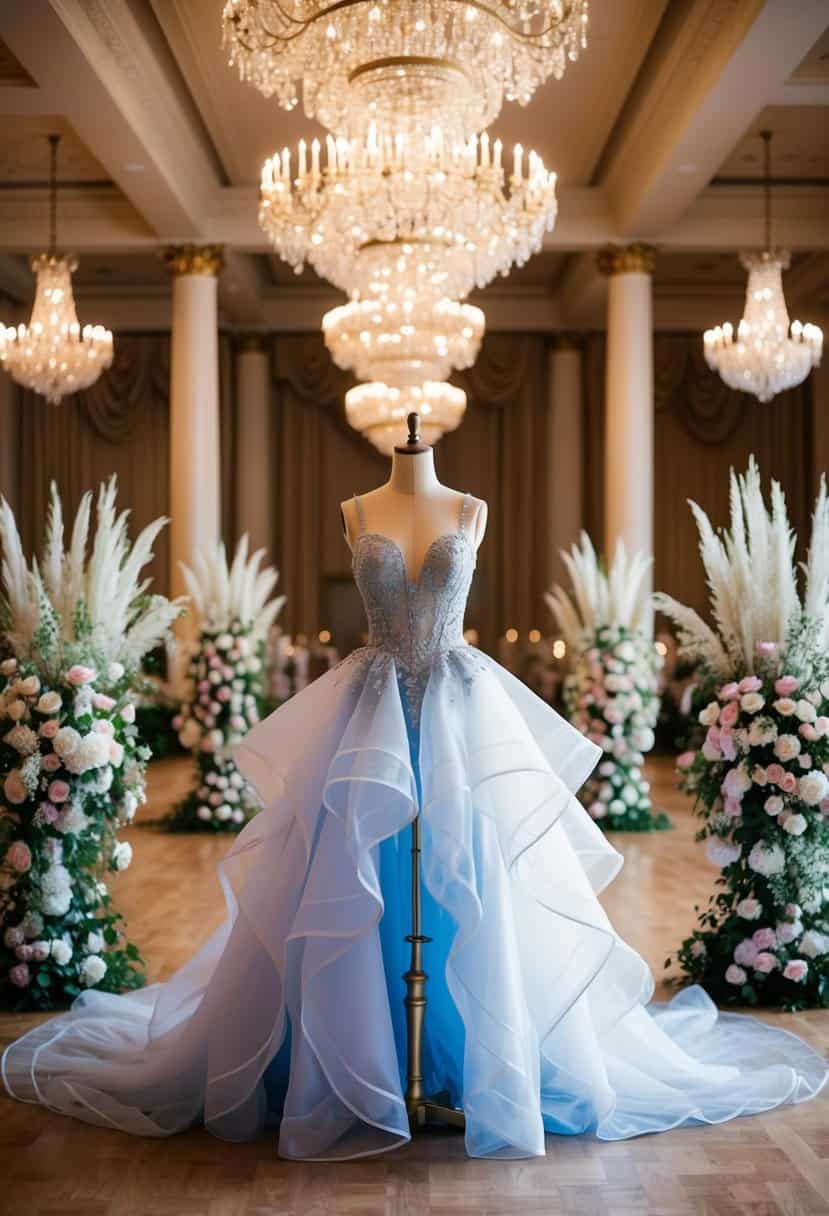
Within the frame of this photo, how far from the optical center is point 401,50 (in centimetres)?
666

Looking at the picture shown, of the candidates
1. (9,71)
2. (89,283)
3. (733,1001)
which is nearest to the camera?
(733,1001)

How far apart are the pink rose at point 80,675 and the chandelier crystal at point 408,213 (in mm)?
3973

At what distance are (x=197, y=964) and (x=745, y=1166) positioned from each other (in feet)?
5.48

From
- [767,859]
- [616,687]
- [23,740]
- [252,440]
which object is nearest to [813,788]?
[767,859]

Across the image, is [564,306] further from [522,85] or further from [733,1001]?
Result: [733,1001]

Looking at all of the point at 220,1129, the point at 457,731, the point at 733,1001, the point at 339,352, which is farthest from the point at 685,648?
the point at 339,352

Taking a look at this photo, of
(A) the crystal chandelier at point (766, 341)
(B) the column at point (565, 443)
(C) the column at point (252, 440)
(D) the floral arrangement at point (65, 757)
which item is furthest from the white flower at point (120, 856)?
(B) the column at point (565, 443)

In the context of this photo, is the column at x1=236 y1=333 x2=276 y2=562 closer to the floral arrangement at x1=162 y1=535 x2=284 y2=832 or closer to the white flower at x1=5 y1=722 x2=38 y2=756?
the floral arrangement at x1=162 y1=535 x2=284 y2=832

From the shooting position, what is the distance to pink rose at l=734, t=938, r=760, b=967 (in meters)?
4.57

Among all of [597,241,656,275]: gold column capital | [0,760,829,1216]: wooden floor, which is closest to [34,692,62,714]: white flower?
[0,760,829,1216]: wooden floor

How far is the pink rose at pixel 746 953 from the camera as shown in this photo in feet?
15.0

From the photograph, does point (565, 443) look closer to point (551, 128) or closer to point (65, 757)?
point (551, 128)

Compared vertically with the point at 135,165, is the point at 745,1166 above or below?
below

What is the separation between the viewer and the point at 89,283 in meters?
15.3
